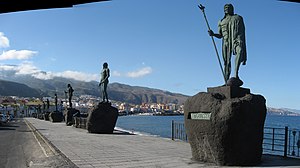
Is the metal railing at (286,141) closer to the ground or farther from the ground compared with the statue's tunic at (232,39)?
closer to the ground

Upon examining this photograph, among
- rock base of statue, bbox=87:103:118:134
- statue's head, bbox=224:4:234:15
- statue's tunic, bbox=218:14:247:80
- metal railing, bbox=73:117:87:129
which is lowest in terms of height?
A: metal railing, bbox=73:117:87:129

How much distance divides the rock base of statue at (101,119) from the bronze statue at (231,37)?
11380mm

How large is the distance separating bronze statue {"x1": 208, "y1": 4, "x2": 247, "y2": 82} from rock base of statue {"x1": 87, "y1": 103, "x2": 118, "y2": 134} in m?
11.4

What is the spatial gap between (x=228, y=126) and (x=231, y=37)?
276 centimetres

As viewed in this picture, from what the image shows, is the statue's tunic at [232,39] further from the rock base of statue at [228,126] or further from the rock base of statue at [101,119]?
the rock base of statue at [101,119]

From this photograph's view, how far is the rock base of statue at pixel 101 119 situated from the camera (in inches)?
748

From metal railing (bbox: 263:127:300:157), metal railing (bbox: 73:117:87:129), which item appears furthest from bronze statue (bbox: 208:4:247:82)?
metal railing (bbox: 73:117:87:129)

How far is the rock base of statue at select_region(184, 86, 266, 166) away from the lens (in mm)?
7391

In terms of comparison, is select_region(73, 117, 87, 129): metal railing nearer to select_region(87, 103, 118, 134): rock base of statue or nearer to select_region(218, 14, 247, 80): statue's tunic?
select_region(87, 103, 118, 134): rock base of statue

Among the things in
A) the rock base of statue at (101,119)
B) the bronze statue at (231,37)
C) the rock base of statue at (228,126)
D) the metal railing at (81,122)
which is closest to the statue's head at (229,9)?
the bronze statue at (231,37)

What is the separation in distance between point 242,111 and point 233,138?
2.24 feet

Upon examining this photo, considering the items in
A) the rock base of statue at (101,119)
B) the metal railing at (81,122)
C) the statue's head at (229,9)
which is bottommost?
the metal railing at (81,122)

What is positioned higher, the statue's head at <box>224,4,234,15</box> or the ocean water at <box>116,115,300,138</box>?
the statue's head at <box>224,4,234,15</box>

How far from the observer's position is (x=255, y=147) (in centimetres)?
773
